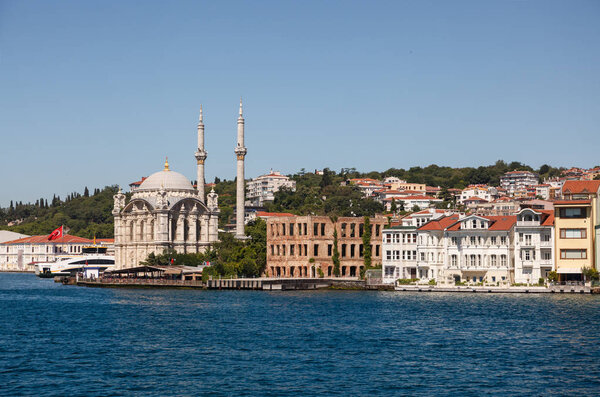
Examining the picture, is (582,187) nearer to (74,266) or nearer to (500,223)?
(500,223)

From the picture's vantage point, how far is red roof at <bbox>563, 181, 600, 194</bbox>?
71875 millimetres

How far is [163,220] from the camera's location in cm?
11669

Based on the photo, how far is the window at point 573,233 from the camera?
71.5m

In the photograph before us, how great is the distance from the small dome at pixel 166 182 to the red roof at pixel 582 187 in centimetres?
6384

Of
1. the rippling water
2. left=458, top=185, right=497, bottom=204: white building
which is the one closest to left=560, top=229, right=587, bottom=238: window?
the rippling water

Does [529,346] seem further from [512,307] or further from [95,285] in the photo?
[95,285]

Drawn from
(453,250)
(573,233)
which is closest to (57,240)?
(453,250)

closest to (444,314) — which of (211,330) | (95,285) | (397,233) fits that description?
(211,330)

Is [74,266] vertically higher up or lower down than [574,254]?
lower down

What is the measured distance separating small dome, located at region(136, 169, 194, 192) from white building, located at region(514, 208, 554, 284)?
61124 mm

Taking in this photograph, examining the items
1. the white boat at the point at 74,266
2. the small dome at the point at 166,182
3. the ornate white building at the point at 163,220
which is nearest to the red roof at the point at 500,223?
the ornate white building at the point at 163,220

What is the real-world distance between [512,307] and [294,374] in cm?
2880

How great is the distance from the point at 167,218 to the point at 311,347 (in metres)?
78.3

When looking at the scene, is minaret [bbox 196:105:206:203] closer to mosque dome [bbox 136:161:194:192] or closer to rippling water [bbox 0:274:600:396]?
mosque dome [bbox 136:161:194:192]
